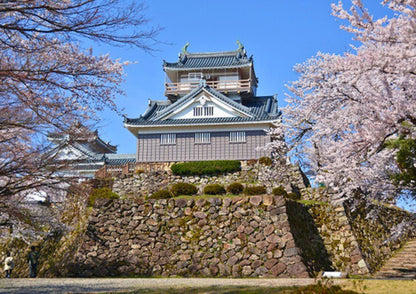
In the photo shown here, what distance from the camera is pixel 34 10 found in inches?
266

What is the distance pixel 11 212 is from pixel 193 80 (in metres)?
23.8

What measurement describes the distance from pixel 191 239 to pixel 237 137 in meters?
11.3

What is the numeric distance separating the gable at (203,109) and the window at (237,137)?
130 centimetres

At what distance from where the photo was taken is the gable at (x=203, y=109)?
27.7 meters

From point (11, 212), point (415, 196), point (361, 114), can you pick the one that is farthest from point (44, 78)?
point (415, 196)

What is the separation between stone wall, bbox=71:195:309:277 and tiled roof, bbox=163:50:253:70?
1724cm

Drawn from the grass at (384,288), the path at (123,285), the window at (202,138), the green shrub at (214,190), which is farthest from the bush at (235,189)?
the grass at (384,288)

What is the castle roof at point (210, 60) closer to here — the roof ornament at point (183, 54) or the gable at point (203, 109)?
A: the roof ornament at point (183, 54)

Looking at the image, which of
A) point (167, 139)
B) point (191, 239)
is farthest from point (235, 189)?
point (167, 139)

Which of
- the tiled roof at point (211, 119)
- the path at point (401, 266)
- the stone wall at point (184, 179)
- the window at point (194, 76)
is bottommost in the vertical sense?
the path at point (401, 266)

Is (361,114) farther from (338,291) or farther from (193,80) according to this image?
(193,80)

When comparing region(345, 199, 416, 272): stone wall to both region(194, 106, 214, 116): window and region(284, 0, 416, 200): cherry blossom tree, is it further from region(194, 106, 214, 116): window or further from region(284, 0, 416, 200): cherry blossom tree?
region(194, 106, 214, 116): window

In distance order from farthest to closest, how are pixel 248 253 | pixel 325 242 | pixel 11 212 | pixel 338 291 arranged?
pixel 325 242 → pixel 248 253 → pixel 11 212 → pixel 338 291

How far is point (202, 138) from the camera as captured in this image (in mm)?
27172
